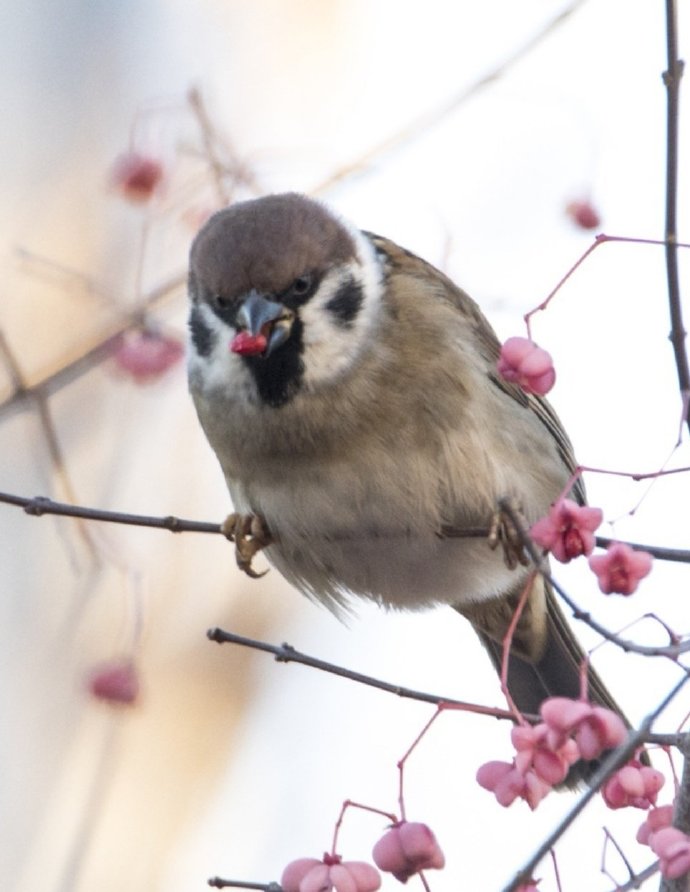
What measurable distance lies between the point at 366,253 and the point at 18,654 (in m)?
2.55

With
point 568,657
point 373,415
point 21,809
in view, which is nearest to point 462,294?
point 373,415

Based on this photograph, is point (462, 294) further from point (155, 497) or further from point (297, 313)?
point (155, 497)

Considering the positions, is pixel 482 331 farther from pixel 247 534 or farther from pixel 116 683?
pixel 116 683

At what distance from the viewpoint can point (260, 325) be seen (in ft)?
10.2

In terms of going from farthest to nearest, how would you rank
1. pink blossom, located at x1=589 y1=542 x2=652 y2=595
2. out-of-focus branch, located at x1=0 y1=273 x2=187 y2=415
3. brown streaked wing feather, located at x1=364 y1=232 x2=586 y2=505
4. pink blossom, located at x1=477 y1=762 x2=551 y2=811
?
1. brown streaked wing feather, located at x1=364 y1=232 x2=586 y2=505
2. out-of-focus branch, located at x1=0 y1=273 x2=187 y2=415
3. pink blossom, located at x1=589 y1=542 x2=652 y2=595
4. pink blossom, located at x1=477 y1=762 x2=551 y2=811

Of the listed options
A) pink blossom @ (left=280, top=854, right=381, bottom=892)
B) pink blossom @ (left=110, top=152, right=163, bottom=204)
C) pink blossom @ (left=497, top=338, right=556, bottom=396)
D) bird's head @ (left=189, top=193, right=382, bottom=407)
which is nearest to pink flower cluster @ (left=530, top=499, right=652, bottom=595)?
pink blossom @ (left=497, top=338, right=556, bottom=396)

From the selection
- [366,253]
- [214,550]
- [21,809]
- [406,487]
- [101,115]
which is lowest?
[21,809]

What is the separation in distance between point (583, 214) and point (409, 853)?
2072 mm

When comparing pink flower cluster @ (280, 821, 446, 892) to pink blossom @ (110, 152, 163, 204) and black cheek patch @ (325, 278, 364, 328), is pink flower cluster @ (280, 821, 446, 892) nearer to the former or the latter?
black cheek patch @ (325, 278, 364, 328)

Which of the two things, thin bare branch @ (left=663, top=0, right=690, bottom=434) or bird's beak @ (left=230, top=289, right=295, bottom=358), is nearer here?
thin bare branch @ (left=663, top=0, right=690, bottom=434)

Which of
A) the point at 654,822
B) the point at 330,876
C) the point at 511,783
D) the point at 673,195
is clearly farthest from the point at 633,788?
the point at 673,195

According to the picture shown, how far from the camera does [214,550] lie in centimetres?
539

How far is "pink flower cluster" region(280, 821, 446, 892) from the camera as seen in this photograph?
2264 mm

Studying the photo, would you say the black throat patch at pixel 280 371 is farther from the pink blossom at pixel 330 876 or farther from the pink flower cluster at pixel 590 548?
the pink blossom at pixel 330 876
